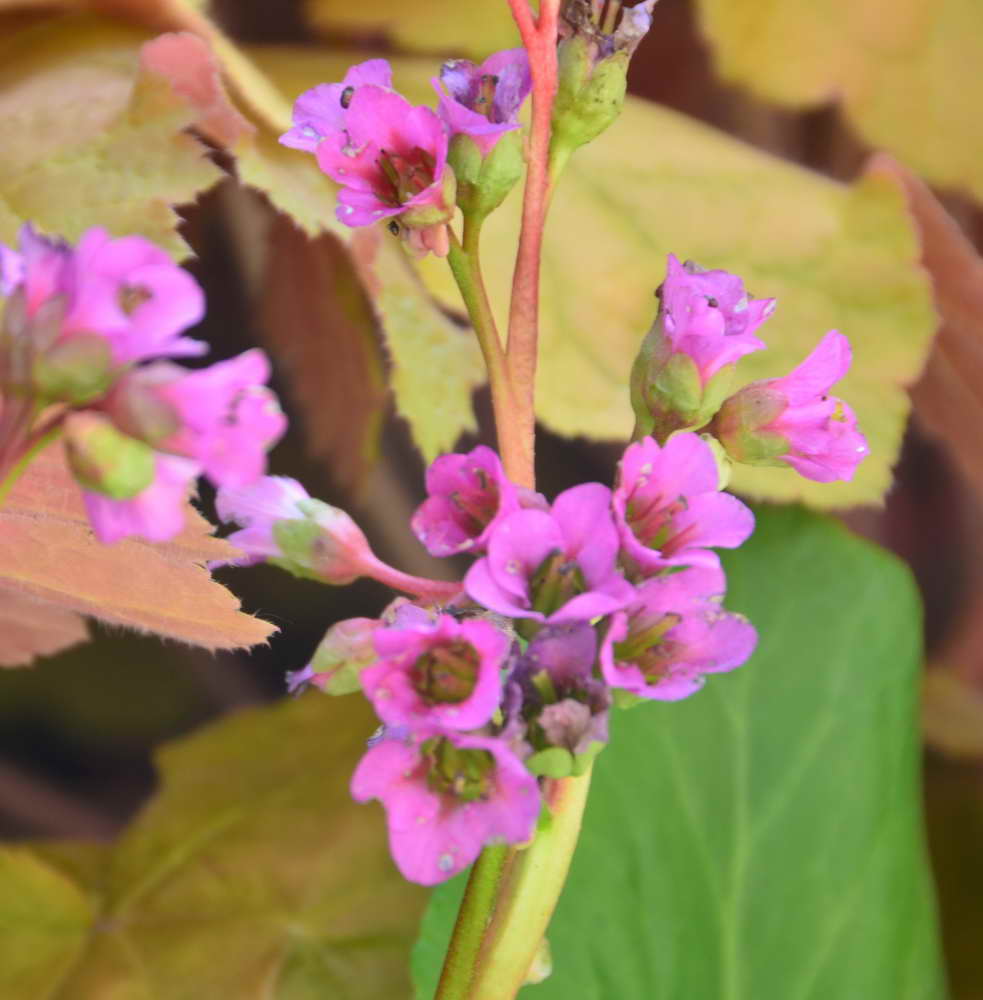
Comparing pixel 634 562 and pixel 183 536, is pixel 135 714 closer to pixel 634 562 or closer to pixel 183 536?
pixel 183 536

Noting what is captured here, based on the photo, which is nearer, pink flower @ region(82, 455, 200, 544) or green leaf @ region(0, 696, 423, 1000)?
pink flower @ region(82, 455, 200, 544)

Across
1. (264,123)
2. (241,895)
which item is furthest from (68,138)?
(241,895)

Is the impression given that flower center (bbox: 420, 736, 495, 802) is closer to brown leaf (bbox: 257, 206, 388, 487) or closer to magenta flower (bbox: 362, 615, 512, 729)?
magenta flower (bbox: 362, 615, 512, 729)

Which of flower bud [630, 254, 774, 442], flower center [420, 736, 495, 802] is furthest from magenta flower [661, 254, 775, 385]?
flower center [420, 736, 495, 802]

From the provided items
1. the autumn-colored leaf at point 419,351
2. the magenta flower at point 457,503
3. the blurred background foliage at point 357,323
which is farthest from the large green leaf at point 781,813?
the magenta flower at point 457,503

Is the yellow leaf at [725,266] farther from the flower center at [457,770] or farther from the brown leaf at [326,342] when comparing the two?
the flower center at [457,770]
